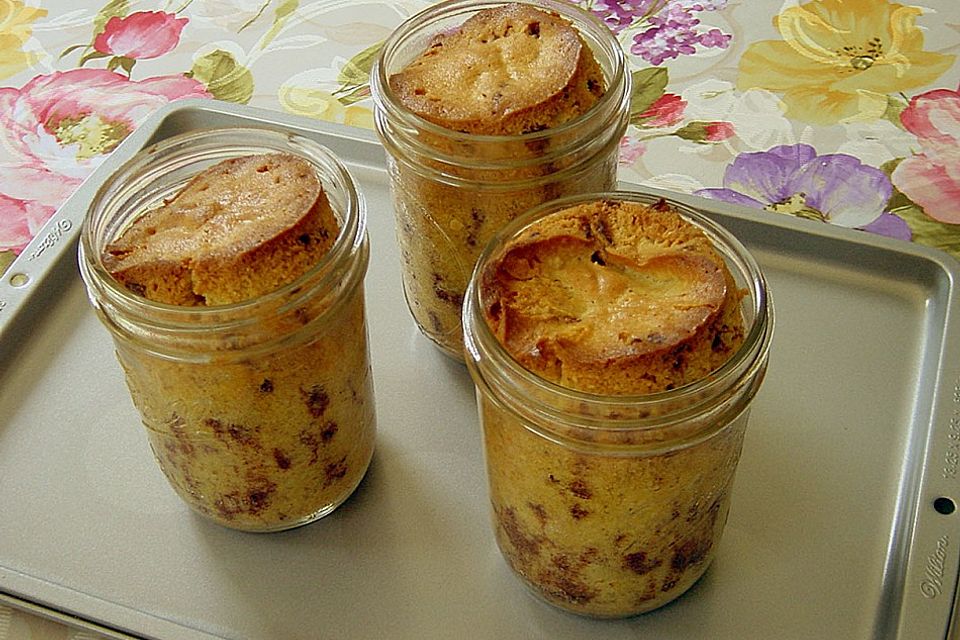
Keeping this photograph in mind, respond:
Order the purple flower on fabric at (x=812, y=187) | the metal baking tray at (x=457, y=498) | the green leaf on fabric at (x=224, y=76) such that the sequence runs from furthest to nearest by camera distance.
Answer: the green leaf on fabric at (x=224, y=76), the purple flower on fabric at (x=812, y=187), the metal baking tray at (x=457, y=498)

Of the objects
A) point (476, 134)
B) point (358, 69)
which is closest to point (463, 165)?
point (476, 134)

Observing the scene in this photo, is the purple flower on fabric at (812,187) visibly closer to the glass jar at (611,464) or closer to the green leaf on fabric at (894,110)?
the green leaf on fabric at (894,110)

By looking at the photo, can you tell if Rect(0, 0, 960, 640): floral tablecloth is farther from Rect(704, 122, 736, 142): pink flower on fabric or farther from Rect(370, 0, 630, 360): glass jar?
Rect(370, 0, 630, 360): glass jar

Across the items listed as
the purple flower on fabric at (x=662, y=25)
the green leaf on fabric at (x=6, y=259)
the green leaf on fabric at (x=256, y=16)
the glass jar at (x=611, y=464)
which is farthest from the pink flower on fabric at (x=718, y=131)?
the green leaf on fabric at (x=6, y=259)

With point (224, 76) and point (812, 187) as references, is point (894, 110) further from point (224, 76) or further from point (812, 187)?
point (224, 76)

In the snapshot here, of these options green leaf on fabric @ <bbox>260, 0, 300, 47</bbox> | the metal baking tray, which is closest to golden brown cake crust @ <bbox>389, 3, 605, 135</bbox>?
the metal baking tray

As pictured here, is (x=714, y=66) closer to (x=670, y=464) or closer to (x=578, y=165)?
Answer: (x=578, y=165)
